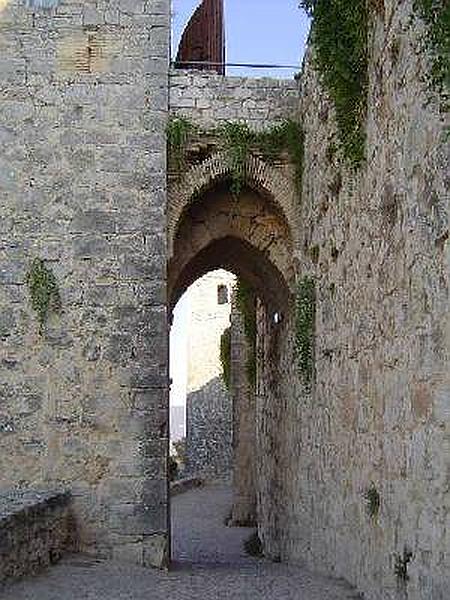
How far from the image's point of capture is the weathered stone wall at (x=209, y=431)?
22.3 metres

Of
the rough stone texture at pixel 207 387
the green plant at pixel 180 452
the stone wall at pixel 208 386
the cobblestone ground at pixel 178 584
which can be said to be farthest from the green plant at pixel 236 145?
the green plant at pixel 180 452

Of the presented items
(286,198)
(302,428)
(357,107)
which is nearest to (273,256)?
(286,198)

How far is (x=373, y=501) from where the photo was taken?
5602mm

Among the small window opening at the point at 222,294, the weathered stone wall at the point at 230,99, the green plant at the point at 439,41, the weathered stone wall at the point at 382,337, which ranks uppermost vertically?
the small window opening at the point at 222,294

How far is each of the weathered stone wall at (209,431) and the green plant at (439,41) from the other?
59.0 ft

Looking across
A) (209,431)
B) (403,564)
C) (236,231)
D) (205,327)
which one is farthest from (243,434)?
(403,564)

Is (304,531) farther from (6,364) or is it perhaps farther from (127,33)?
(127,33)

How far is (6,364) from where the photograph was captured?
791 cm

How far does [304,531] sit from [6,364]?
316cm

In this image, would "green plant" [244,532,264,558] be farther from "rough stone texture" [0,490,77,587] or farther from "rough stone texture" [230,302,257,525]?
"rough stone texture" [0,490,77,587]

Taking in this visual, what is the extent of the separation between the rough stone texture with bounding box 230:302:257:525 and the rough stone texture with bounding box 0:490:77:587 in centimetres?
750

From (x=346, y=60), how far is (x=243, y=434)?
9.82 metres

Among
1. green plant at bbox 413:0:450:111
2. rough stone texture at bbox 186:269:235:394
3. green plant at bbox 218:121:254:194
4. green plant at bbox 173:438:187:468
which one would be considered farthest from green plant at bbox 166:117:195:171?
green plant at bbox 173:438:187:468

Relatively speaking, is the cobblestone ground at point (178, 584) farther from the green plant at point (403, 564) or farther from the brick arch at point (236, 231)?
the brick arch at point (236, 231)
